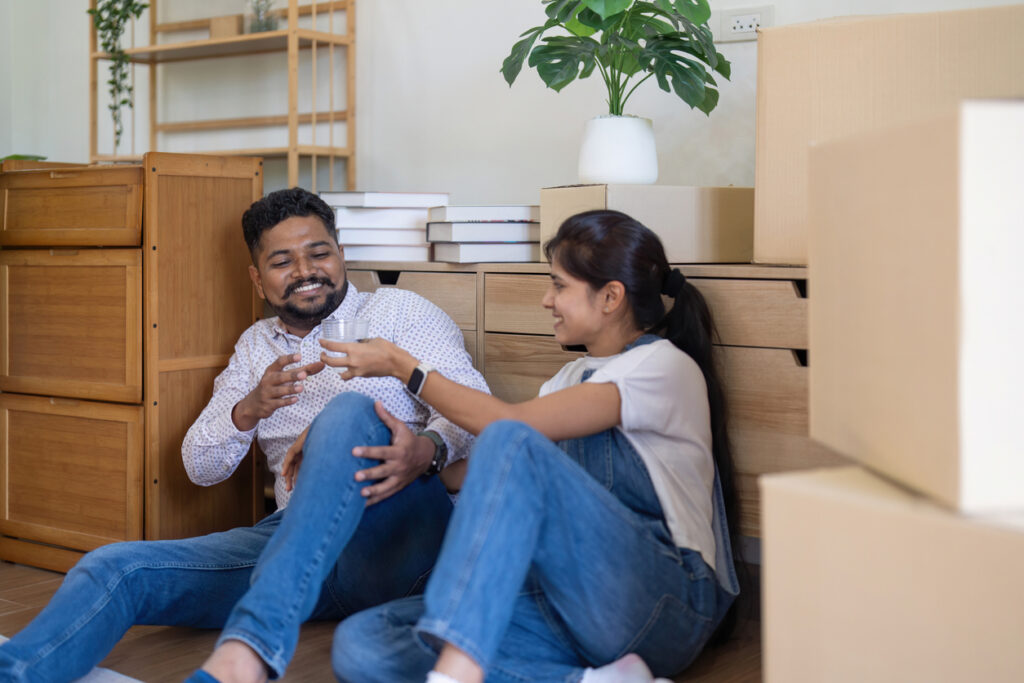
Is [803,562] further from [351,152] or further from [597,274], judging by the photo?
[351,152]

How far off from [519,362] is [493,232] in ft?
0.89

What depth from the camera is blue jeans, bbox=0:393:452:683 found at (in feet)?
4.49

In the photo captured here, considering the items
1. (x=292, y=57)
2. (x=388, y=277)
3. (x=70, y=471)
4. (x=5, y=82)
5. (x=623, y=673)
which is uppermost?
(x=5, y=82)

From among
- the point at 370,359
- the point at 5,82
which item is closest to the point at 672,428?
the point at 370,359

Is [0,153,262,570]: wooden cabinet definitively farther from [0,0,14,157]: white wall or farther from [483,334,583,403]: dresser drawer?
[0,0,14,157]: white wall

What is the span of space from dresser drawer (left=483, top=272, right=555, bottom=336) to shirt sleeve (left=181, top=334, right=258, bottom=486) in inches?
19.4

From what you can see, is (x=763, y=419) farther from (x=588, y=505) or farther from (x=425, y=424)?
(x=425, y=424)

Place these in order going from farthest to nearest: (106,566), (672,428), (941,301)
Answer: (106,566) < (672,428) < (941,301)

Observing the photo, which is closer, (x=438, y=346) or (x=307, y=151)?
(x=438, y=346)

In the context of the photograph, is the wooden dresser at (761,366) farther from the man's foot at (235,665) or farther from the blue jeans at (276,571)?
the man's foot at (235,665)

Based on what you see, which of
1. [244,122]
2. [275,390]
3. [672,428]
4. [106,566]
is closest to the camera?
[672,428]

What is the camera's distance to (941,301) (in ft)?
2.56

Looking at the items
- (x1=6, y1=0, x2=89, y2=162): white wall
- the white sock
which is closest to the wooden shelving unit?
(x1=6, y1=0, x2=89, y2=162): white wall

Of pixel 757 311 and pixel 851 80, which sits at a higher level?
pixel 851 80
